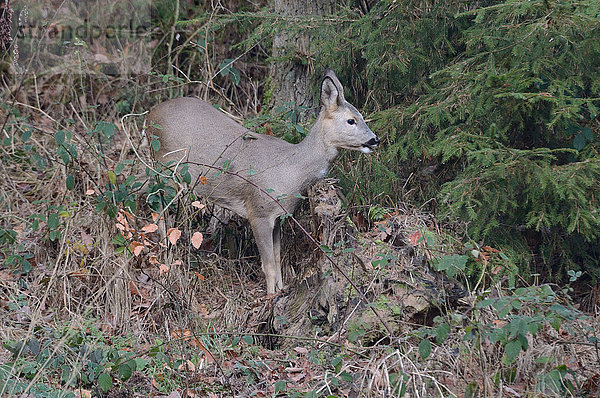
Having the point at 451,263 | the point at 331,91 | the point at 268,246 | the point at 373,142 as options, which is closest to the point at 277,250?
the point at 268,246

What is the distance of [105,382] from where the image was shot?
4227 millimetres

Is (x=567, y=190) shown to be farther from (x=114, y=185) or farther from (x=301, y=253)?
(x=114, y=185)

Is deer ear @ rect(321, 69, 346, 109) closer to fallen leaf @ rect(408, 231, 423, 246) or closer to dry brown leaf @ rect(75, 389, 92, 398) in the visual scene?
fallen leaf @ rect(408, 231, 423, 246)

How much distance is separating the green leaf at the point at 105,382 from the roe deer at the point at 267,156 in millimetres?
2331

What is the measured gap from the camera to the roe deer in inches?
249

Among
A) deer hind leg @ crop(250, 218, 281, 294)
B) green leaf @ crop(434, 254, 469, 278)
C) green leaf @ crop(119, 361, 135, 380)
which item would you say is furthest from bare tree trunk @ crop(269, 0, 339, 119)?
green leaf @ crop(119, 361, 135, 380)

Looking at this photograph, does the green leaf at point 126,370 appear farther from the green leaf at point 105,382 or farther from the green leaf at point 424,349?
the green leaf at point 424,349

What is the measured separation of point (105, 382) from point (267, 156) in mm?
2879

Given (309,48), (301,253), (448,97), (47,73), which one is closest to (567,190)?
(448,97)

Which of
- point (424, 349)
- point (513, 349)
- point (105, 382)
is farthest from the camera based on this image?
point (105, 382)

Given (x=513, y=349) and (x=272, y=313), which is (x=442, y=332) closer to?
(x=513, y=349)

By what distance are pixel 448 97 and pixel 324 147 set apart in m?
1.19

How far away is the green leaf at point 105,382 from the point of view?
13.8 ft

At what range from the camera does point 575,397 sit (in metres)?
4.22
